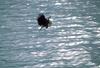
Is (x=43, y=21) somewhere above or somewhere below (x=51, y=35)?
above

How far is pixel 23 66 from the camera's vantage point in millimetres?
2705

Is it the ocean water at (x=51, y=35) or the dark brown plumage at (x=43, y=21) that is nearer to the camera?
the ocean water at (x=51, y=35)

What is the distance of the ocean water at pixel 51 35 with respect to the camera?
2.75 metres

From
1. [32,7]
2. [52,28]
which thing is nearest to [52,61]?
[52,28]

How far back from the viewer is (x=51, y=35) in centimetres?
291

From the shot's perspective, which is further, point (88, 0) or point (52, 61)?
point (88, 0)

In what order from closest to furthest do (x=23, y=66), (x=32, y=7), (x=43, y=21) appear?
(x=23, y=66) → (x=43, y=21) → (x=32, y=7)

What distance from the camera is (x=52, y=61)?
2736 millimetres

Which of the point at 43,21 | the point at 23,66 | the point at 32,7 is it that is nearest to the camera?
the point at 23,66

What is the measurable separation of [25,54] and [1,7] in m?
0.55

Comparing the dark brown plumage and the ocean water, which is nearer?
the ocean water

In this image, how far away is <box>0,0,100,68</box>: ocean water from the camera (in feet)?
9.02

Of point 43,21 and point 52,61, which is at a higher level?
point 43,21

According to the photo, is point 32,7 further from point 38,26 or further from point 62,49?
point 62,49
